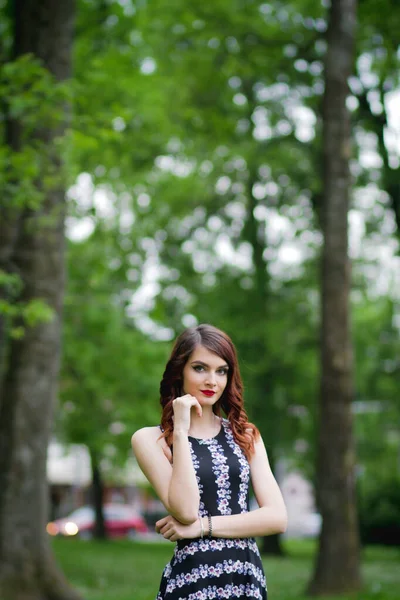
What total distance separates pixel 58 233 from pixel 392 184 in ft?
36.2

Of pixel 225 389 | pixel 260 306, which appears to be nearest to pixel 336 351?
pixel 225 389

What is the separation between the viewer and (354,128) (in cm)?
2177

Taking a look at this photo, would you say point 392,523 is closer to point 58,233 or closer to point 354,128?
point 354,128

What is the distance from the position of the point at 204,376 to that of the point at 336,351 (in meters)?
10.9

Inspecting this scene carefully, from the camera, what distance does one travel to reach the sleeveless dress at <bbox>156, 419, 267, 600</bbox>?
3436mm

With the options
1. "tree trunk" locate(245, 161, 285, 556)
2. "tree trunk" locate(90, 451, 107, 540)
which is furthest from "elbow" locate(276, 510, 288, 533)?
"tree trunk" locate(90, 451, 107, 540)

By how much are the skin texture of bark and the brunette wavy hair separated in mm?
7952

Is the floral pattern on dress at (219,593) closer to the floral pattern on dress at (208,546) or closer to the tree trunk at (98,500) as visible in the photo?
the floral pattern on dress at (208,546)

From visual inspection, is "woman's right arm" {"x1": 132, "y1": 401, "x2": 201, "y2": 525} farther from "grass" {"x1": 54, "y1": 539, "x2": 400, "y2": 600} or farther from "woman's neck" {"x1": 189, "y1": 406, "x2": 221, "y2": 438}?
"grass" {"x1": 54, "y1": 539, "x2": 400, "y2": 600}

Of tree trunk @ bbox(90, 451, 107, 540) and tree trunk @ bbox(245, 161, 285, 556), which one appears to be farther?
tree trunk @ bbox(90, 451, 107, 540)

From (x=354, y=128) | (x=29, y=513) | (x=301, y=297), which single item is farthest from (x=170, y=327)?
(x=29, y=513)

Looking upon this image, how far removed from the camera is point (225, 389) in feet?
12.4

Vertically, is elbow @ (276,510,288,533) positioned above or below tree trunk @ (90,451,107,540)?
below

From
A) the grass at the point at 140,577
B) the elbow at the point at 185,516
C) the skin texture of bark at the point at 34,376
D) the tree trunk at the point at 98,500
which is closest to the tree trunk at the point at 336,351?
the grass at the point at 140,577
